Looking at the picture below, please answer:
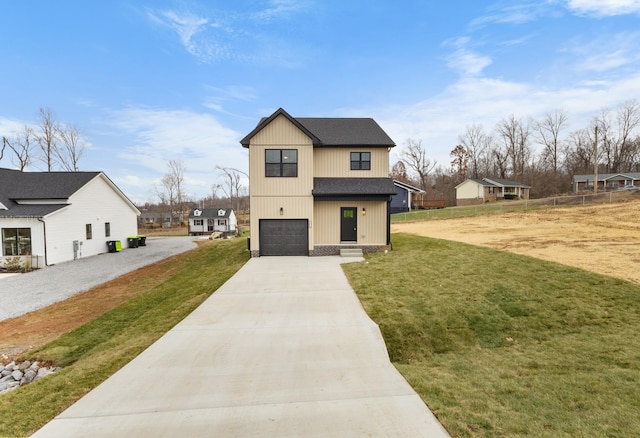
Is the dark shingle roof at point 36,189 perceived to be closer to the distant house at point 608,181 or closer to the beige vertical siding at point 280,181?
the beige vertical siding at point 280,181

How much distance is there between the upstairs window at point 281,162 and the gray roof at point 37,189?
14854 mm

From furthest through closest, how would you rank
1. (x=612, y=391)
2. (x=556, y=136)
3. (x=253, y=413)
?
(x=556, y=136), (x=612, y=391), (x=253, y=413)

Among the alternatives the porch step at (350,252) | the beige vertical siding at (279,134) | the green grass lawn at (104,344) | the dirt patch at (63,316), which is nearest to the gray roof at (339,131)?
the beige vertical siding at (279,134)

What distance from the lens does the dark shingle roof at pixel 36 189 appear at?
19.4 metres

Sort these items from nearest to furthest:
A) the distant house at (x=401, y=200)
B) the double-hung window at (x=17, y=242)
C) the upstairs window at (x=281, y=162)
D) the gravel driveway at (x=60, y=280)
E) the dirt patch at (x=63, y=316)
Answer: the dirt patch at (x=63, y=316) < the gravel driveway at (x=60, y=280) < the upstairs window at (x=281, y=162) < the double-hung window at (x=17, y=242) < the distant house at (x=401, y=200)

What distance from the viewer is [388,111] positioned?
3334cm

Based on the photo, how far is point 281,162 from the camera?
1580cm

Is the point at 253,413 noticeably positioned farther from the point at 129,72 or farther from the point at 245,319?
the point at 129,72

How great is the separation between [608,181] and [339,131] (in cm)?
5999

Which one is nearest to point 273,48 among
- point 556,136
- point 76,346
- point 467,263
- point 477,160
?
point 467,263

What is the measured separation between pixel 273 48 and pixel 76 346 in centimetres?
1846

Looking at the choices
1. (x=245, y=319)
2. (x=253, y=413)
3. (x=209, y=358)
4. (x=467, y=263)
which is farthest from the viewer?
(x=467, y=263)

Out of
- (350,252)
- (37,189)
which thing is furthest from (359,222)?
(37,189)

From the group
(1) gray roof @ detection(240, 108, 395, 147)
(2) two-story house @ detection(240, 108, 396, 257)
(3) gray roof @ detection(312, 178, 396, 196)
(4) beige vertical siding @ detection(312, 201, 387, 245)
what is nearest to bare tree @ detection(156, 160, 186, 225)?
(1) gray roof @ detection(240, 108, 395, 147)
